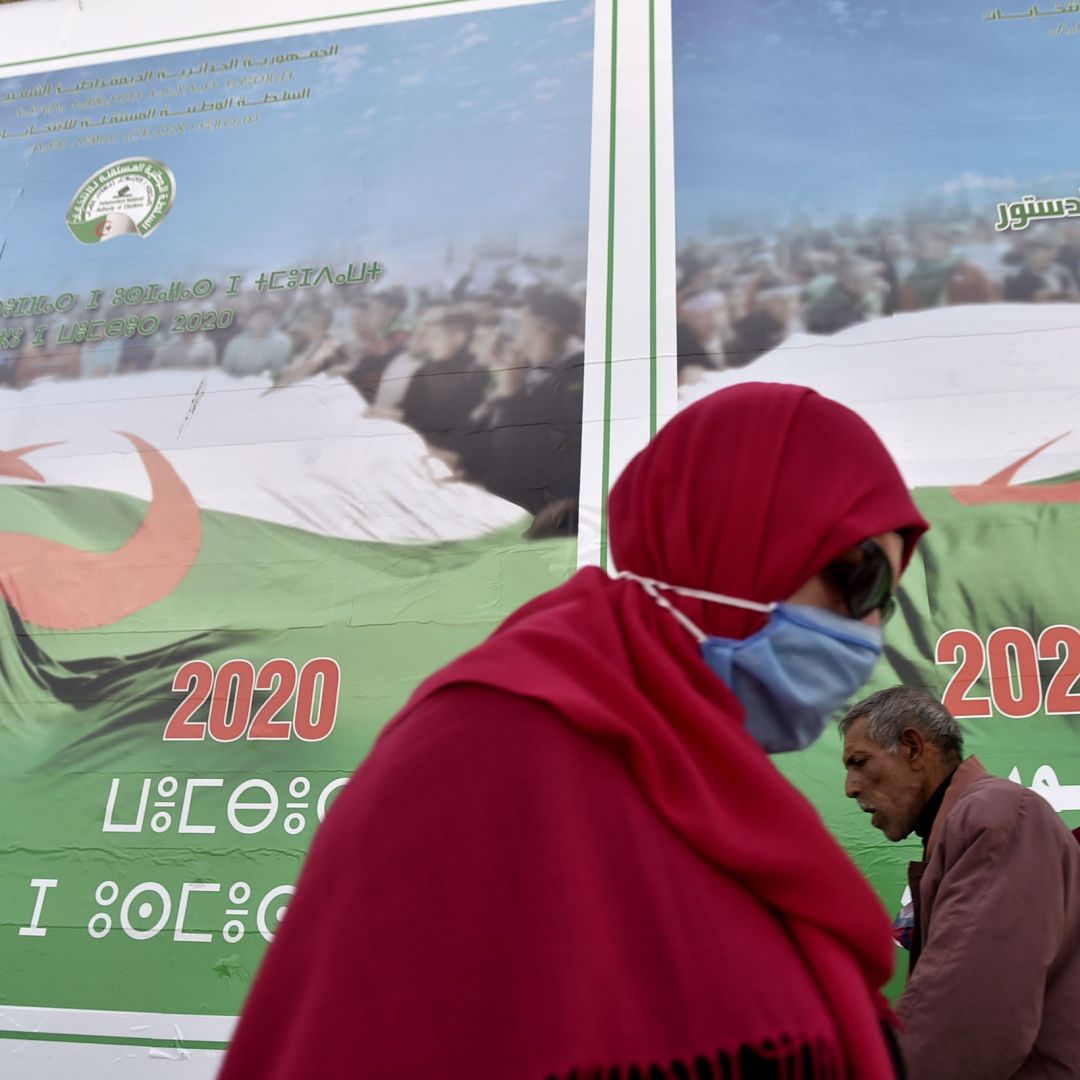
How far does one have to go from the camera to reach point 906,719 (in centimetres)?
183

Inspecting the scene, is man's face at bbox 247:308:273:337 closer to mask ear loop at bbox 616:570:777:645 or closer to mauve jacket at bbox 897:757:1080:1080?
mauve jacket at bbox 897:757:1080:1080

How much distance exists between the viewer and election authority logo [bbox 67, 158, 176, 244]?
11.1ft

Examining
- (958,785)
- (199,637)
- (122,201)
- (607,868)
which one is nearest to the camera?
(607,868)

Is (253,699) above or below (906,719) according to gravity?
above

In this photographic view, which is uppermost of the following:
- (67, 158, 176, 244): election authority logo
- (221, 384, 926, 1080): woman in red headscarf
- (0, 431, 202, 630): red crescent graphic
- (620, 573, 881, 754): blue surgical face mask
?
(67, 158, 176, 244): election authority logo

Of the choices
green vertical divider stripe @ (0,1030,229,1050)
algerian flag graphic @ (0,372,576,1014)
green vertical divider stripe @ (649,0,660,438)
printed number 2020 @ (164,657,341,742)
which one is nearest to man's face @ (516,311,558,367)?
green vertical divider stripe @ (649,0,660,438)

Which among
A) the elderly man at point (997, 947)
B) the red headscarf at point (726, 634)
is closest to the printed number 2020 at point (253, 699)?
the elderly man at point (997, 947)

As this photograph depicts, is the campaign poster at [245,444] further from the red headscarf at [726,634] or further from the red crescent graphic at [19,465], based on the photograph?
the red headscarf at [726,634]

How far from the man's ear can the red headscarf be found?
993mm

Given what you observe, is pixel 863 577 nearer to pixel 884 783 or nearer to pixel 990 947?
pixel 990 947

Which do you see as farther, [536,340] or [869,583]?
[536,340]

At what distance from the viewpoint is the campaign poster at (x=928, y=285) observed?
2.31 meters

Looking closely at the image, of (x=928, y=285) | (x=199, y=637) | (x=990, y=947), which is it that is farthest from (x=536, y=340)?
(x=990, y=947)

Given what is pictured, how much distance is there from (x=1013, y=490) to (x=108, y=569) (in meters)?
2.30
